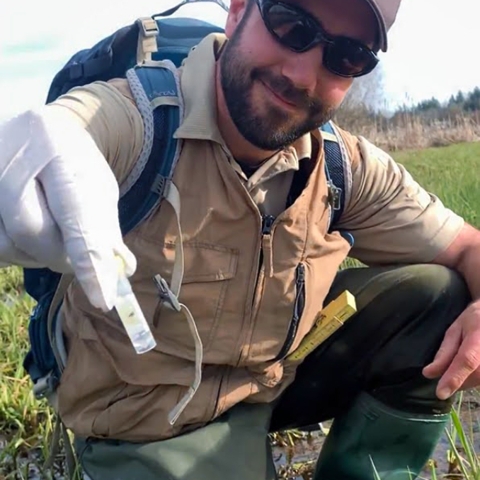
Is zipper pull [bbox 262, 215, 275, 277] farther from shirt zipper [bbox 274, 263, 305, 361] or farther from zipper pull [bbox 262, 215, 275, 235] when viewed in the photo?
shirt zipper [bbox 274, 263, 305, 361]

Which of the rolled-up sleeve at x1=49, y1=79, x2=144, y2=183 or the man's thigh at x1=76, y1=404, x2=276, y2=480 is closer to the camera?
the rolled-up sleeve at x1=49, y1=79, x2=144, y2=183

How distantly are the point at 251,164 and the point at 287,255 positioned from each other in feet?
0.77

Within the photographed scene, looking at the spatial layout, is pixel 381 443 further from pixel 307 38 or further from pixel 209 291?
pixel 307 38

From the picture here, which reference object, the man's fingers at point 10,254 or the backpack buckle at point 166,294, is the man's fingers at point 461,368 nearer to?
the backpack buckle at point 166,294

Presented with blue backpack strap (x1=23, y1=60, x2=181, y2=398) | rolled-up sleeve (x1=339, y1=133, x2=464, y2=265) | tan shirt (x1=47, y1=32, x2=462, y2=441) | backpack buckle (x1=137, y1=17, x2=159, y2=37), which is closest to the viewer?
blue backpack strap (x1=23, y1=60, x2=181, y2=398)

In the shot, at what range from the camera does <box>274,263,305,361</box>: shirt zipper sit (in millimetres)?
1954

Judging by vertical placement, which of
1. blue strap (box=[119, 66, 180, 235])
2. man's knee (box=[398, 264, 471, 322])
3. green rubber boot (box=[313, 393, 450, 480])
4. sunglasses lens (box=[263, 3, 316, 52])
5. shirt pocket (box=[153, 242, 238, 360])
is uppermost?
sunglasses lens (box=[263, 3, 316, 52])

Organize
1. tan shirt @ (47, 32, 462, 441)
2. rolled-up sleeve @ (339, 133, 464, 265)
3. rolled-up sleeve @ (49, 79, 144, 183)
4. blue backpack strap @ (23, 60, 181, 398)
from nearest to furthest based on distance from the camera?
rolled-up sleeve @ (49, 79, 144, 183) → blue backpack strap @ (23, 60, 181, 398) → tan shirt @ (47, 32, 462, 441) → rolled-up sleeve @ (339, 133, 464, 265)

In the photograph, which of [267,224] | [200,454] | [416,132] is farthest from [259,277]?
[416,132]

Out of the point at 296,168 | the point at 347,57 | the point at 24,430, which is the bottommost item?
the point at 24,430

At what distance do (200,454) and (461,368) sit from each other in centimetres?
65

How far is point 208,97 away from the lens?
1.82m

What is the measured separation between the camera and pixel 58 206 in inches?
43.3

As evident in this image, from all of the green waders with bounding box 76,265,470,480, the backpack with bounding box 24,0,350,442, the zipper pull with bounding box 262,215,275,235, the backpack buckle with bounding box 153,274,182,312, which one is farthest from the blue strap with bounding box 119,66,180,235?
the green waders with bounding box 76,265,470,480
